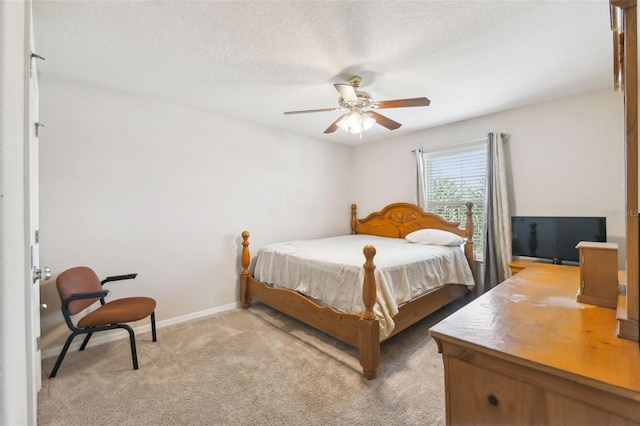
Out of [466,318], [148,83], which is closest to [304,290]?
[466,318]

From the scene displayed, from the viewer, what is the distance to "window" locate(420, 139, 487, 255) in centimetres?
356

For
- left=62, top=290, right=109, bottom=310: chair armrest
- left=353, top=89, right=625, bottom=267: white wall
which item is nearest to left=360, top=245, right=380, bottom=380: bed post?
left=62, top=290, right=109, bottom=310: chair armrest

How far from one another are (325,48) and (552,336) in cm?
207

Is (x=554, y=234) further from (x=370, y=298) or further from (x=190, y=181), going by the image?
(x=190, y=181)

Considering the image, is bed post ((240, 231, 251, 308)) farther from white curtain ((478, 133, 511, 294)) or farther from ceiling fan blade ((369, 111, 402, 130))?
white curtain ((478, 133, 511, 294))

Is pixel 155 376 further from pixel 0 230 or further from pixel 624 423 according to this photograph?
pixel 624 423

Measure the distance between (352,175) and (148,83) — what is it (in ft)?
11.1

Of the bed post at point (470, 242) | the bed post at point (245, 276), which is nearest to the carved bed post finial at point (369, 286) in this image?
the bed post at point (245, 276)

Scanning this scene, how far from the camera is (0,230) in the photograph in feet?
1.84

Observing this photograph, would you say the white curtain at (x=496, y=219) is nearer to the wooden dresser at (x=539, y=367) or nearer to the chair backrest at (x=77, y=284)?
the wooden dresser at (x=539, y=367)

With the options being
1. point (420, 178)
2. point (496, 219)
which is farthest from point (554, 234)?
point (420, 178)

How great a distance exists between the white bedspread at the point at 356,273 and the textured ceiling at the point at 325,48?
5.44 feet

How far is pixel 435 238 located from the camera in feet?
11.2

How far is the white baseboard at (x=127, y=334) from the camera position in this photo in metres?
2.33
